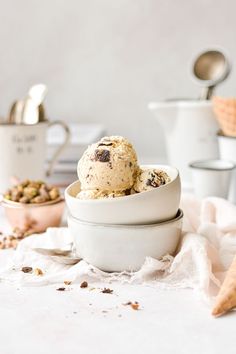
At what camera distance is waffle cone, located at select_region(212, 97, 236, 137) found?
1.10 m

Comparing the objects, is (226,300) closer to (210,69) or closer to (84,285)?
(84,285)

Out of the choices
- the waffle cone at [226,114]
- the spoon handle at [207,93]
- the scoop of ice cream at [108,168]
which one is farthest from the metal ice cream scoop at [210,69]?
the scoop of ice cream at [108,168]

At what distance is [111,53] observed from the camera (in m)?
1.67

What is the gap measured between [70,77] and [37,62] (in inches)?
4.1

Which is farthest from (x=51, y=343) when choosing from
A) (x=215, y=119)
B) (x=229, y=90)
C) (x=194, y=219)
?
(x=229, y=90)

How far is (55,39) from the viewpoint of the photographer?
170 centimetres

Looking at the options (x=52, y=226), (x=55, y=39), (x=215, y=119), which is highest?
(x=55, y=39)

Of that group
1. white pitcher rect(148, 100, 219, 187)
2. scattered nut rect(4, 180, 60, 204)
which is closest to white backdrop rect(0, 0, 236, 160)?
white pitcher rect(148, 100, 219, 187)

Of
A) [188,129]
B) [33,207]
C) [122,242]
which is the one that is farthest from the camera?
[188,129]

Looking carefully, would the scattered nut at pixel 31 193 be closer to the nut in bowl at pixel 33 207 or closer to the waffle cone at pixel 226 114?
the nut in bowl at pixel 33 207

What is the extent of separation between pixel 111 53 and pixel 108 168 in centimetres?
99

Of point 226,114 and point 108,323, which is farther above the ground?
point 226,114

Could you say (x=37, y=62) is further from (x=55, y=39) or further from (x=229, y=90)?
(x=229, y=90)

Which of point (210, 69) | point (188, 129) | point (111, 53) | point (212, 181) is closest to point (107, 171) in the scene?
point (212, 181)
